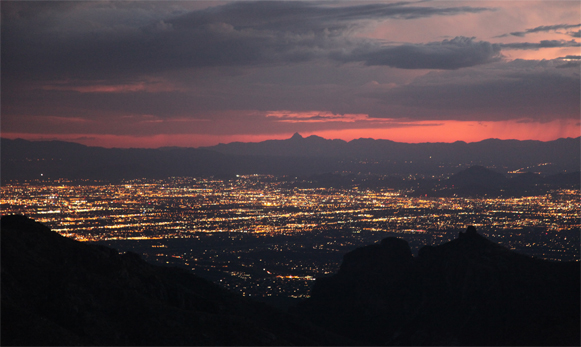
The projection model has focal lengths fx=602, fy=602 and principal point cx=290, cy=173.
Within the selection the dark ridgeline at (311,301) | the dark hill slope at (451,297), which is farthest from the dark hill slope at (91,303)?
the dark hill slope at (451,297)

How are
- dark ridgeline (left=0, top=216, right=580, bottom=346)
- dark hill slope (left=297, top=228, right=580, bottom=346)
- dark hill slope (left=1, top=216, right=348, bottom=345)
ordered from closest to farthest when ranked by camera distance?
dark hill slope (left=1, top=216, right=348, bottom=345) < dark ridgeline (left=0, top=216, right=580, bottom=346) < dark hill slope (left=297, top=228, right=580, bottom=346)

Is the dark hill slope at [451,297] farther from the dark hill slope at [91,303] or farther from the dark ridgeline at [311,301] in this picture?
the dark hill slope at [91,303]

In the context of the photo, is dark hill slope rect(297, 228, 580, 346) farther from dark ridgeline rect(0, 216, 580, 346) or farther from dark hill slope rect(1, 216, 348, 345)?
dark hill slope rect(1, 216, 348, 345)

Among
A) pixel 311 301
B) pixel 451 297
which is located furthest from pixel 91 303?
pixel 451 297


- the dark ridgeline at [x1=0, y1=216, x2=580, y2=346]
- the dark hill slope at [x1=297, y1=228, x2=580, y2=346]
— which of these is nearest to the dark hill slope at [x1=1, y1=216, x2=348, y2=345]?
the dark ridgeline at [x1=0, y1=216, x2=580, y2=346]

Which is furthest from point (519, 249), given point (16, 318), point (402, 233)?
point (16, 318)

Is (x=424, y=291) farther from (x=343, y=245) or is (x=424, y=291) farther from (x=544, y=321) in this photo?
(x=343, y=245)

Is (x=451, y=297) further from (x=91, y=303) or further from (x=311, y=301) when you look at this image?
(x=91, y=303)
